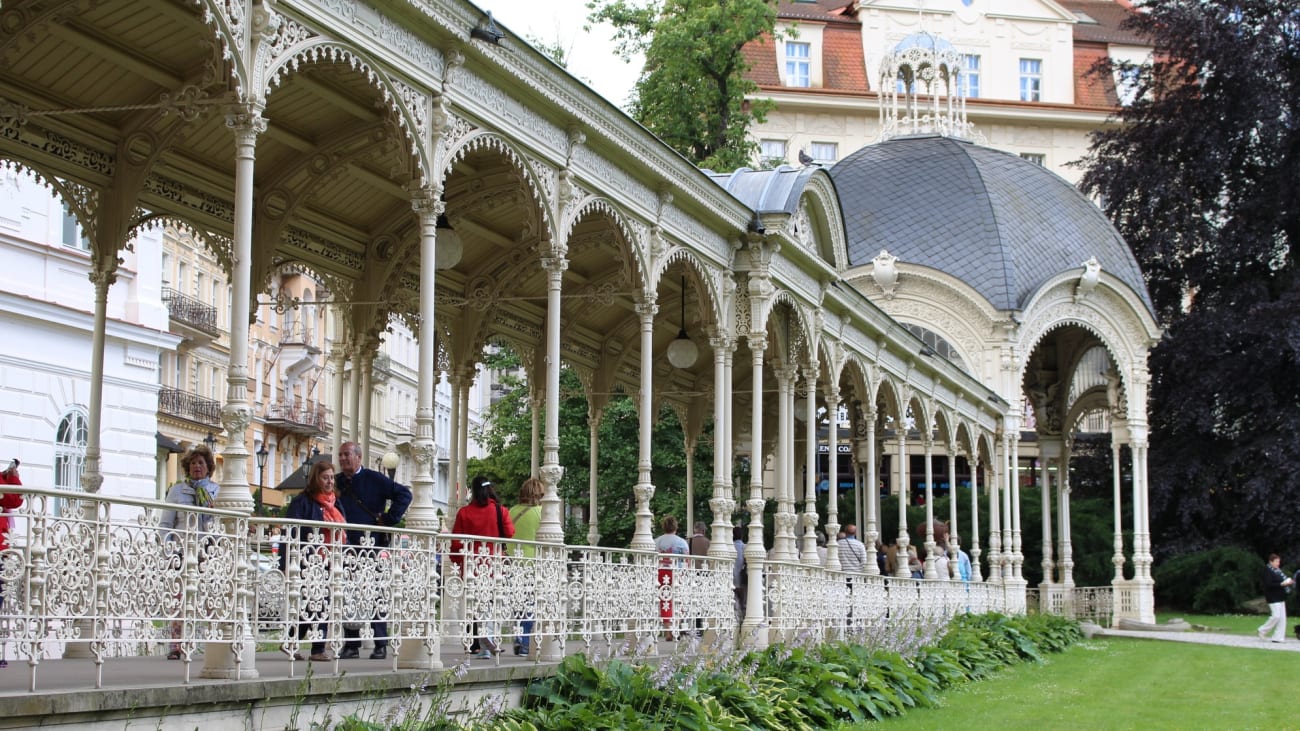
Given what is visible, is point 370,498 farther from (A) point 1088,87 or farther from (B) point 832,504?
(A) point 1088,87

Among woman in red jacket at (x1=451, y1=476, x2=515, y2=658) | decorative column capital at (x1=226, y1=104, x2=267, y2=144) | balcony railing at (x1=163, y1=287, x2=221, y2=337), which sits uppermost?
balcony railing at (x1=163, y1=287, x2=221, y2=337)

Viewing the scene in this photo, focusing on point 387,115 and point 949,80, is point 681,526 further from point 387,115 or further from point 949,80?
point 387,115

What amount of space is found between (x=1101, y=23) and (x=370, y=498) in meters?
62.3

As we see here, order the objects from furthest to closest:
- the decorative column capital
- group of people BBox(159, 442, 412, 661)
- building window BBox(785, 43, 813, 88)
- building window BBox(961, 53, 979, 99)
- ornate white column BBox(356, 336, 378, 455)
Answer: building window BBox(961, 53, 979, 99) < building window BBox(785, 43, 813, 88) < ornate white column BBox(356, 336, 378, 455) < group of people BBox(159, 442, 412, 661) < the decorative column capital

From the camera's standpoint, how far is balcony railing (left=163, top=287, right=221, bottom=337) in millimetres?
29875

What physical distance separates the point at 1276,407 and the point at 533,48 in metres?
31.2

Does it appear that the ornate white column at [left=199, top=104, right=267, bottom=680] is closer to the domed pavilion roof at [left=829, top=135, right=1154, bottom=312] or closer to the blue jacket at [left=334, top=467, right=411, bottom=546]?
the blue jacket at [left=334, top=467, right=411, bottom=546]

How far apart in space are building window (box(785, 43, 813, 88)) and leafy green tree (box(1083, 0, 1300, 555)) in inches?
783

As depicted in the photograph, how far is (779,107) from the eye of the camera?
6181 centimetres

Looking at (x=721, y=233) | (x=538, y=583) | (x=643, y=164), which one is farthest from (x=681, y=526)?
(x=538, y=583)

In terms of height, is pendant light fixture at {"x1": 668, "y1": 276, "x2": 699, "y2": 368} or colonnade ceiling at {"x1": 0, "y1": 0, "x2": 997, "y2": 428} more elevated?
colonnade ceiling at {"x1": 0, "y1": 0, "x2": 997, "y2": 428}

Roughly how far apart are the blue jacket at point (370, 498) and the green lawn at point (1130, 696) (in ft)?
17.1

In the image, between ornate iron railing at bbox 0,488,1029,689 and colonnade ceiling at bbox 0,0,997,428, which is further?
colonnade ceiling at bbox 0,0,997,428

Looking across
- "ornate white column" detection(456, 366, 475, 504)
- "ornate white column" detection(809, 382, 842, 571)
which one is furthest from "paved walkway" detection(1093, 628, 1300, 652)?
"ornate white column" detection(456, 366, 475, 504)
